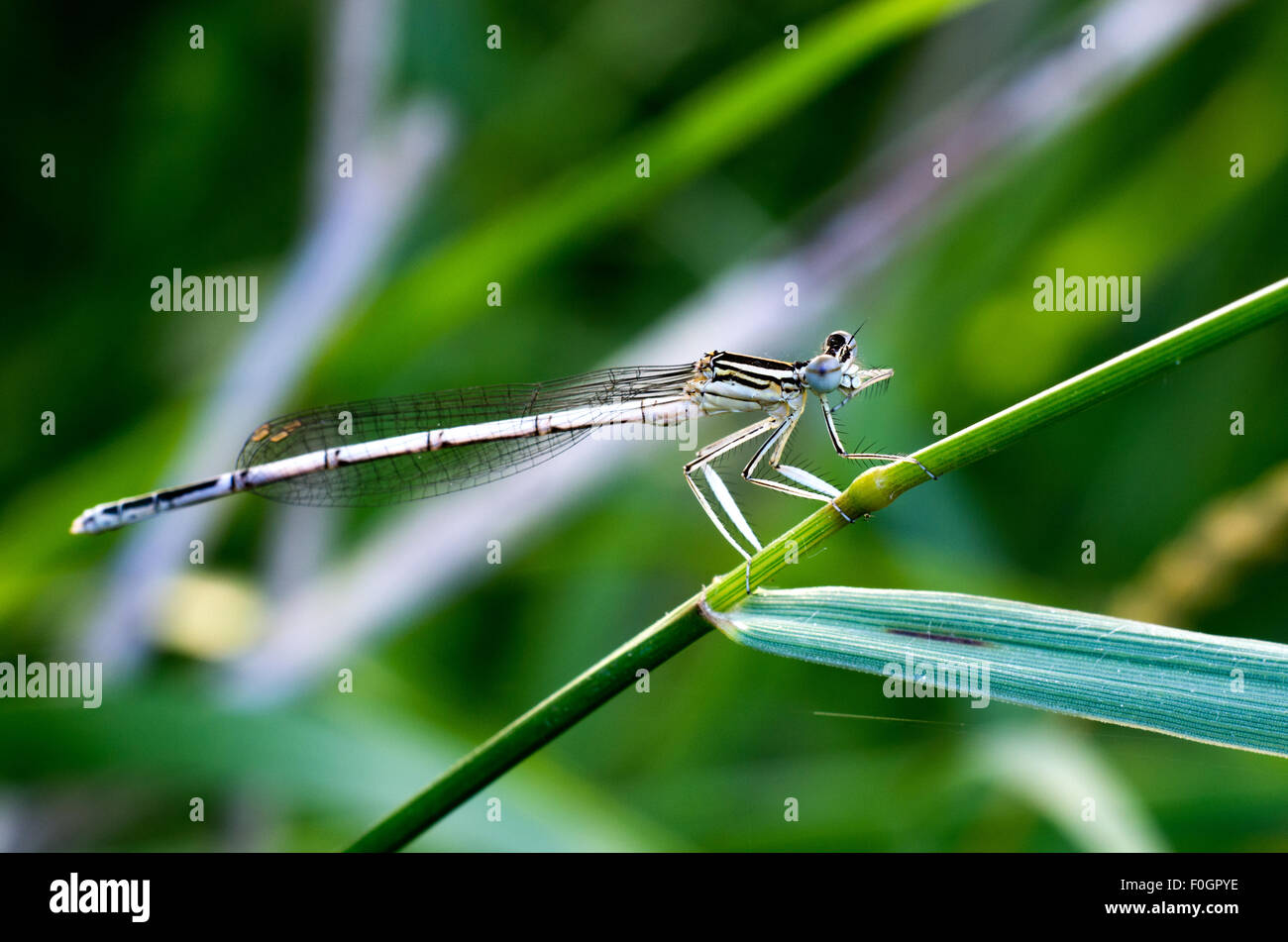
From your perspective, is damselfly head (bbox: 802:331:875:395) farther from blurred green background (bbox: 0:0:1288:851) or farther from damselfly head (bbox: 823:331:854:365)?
blurred green background (bbox: 0:0:1288:851)

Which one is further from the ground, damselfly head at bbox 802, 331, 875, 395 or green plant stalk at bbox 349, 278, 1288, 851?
damselfly head at bbox 802, 331, 875, 395

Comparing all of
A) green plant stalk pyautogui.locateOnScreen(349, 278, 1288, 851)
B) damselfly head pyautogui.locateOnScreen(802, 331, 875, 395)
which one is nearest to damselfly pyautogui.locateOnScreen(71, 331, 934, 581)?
damselfly head pyautogui.locateOnScreen(802, 331, 875, 395)

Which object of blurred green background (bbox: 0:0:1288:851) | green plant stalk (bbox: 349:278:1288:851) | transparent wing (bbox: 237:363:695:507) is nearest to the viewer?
green plant stalk (bbox: 349:278:1288:851)

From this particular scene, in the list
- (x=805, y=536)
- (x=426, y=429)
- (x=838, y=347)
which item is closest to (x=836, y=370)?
(x=838, y=347)

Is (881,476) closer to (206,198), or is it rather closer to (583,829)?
(583,829)

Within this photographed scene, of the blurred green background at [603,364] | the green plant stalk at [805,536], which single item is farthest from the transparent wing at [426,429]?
the green plant stalk at [805,536]

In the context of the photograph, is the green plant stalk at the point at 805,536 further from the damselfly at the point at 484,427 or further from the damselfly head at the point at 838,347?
the damselfly head at the point at 838,347
